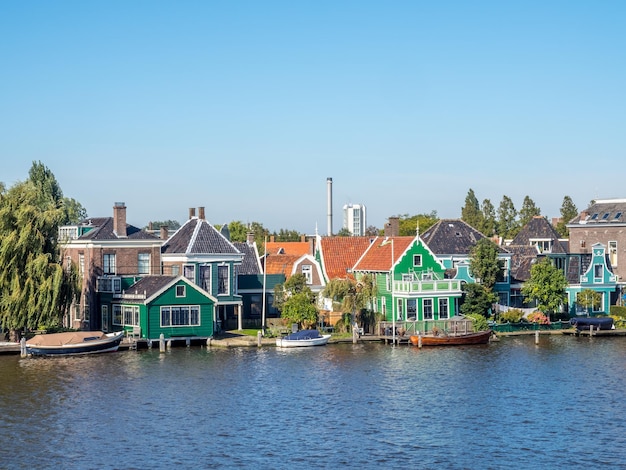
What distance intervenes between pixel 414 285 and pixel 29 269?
27.8 meters

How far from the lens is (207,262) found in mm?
78688

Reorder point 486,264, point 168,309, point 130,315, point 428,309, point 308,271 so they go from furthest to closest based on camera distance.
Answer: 1. point 308,271
2. point 486,264
3. point 428,309
4. point 130,315
5. point 168,309

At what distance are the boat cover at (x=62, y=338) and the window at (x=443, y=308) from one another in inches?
999

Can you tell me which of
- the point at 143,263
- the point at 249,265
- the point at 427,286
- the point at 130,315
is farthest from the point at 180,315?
the point at 427,286

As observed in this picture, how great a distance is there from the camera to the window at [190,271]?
78.5m

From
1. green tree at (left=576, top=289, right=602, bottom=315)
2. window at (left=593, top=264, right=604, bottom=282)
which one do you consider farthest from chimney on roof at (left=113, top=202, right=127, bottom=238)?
window at (left=593, top=264, right=604, bottom=282)

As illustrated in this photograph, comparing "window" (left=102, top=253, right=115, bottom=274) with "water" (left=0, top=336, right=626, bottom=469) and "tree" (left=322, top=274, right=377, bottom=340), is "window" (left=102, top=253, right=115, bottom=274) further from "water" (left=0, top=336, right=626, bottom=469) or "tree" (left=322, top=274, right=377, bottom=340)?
"tree" (left=322, top=274, right=377, bottom=340)

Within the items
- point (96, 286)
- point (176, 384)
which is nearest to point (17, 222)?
point (96, 286)

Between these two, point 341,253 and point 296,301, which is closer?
point 296,301

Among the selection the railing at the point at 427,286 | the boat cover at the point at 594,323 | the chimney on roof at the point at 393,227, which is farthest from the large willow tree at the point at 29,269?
the boat cover at the point at 594,323

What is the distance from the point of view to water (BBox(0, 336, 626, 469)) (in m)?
41.9

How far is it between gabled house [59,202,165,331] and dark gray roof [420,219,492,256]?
77.4 feet

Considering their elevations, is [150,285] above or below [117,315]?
above

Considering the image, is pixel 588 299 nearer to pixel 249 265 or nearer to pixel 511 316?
pixel 511 316
